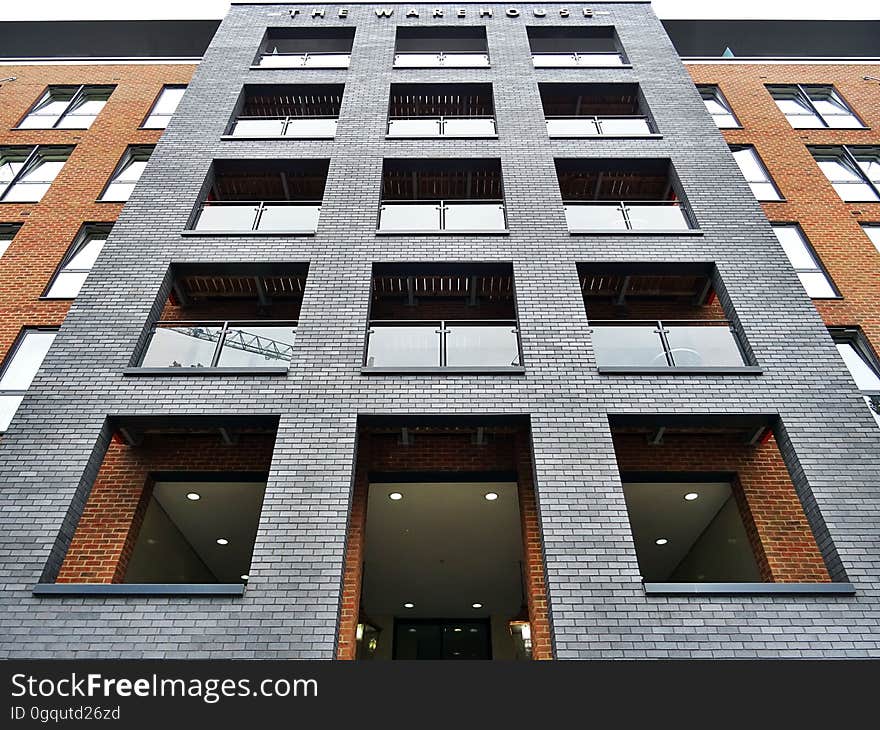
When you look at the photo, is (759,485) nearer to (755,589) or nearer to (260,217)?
(755,589)

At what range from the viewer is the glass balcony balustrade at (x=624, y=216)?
11.8 meters

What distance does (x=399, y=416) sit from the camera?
8891mm

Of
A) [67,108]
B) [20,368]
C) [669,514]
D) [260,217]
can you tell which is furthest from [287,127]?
[669,514]

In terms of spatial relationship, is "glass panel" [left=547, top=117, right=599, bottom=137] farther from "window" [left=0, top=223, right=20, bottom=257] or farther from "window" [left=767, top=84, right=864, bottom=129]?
"window" [left=0, top=223, right=20, bottom=257]

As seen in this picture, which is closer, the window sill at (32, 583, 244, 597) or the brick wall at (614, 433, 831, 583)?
the window sill at (32, 583, 244, 597)

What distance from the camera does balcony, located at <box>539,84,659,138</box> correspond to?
1416cm

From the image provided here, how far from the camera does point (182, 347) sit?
9.80m

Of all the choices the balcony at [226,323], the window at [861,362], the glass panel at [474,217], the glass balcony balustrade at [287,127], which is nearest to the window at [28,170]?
the glass balcony balustrade at [287,127]


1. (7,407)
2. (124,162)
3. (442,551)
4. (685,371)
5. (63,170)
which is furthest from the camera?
(124,162)

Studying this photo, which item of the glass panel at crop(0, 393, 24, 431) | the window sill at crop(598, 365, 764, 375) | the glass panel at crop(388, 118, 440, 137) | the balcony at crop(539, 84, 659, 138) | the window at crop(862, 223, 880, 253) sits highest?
the balcony at crop(539, 84, 659, 138)

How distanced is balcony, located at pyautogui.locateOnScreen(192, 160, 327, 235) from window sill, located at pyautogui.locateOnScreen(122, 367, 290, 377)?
3.32m

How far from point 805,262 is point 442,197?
8.17 m

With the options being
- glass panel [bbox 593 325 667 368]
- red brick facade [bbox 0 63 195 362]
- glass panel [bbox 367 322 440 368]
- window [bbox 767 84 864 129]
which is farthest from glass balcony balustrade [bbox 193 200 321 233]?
window [bbox 767 84 864 129]
